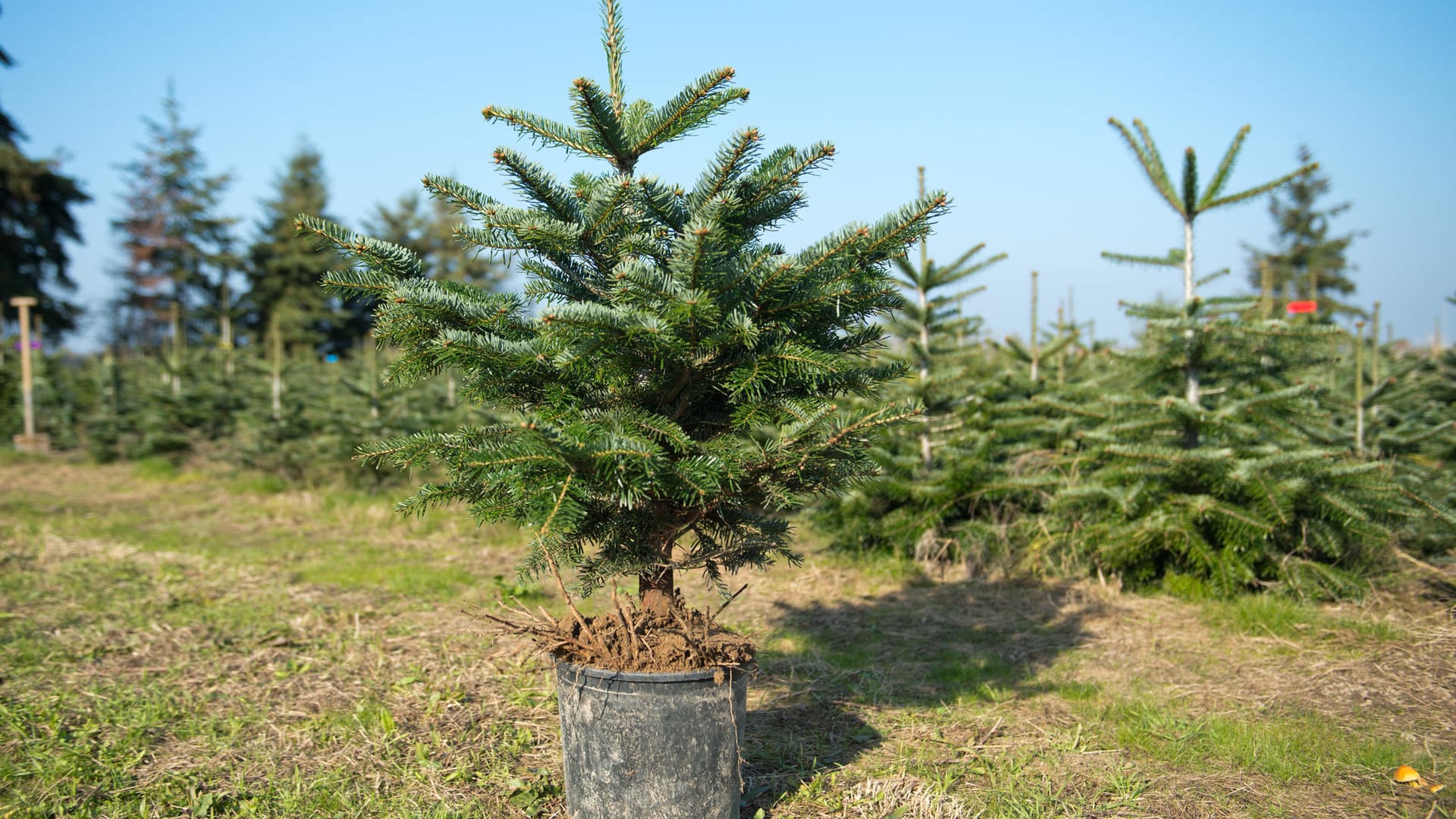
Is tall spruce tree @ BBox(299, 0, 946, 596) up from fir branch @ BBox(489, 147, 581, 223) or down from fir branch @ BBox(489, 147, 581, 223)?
down

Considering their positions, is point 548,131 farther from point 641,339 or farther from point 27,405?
point 27,405

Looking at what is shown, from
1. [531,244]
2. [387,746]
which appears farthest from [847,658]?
[531,244]

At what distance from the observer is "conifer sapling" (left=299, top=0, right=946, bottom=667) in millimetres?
2457

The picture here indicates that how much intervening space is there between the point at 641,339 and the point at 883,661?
2998 mm

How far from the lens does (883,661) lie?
4.82 m

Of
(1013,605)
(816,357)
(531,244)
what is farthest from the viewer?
(1013,605)

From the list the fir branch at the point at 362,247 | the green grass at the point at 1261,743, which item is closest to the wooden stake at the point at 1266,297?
the green grass at the point at 1261,743

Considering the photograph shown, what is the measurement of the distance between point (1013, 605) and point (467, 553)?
4662mm

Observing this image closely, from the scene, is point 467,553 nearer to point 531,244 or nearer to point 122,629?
point 122,629

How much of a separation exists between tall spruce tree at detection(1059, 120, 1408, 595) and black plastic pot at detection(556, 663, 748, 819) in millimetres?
3897

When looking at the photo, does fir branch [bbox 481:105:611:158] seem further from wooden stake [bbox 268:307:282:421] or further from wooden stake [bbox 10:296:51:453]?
wooden stake [bbox 10:296:51:453]

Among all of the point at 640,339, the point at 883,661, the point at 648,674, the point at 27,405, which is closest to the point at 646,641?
the point at 648,674

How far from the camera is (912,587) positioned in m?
6.50

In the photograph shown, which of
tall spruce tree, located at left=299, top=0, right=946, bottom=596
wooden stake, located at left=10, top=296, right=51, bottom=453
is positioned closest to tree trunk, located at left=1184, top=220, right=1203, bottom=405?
tall spruce tree, located at left=299, top=0, right=946, bottom=596
